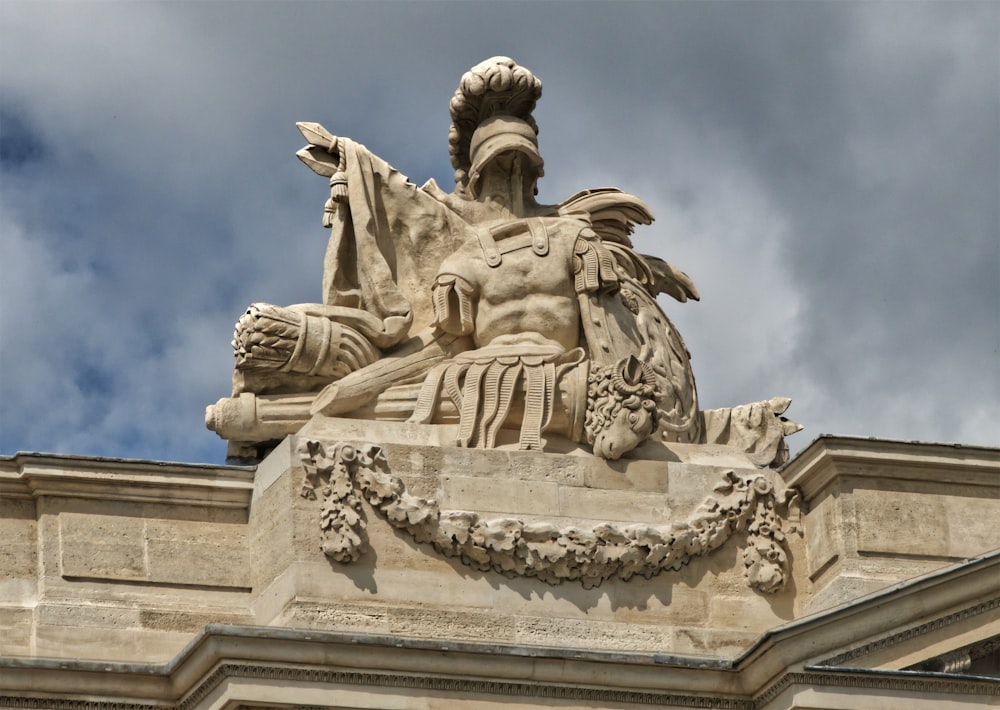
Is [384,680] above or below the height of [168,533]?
below

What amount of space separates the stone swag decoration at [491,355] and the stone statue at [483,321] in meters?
0.02

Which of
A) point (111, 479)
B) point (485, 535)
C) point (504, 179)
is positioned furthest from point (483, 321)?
→ point (111, 479)

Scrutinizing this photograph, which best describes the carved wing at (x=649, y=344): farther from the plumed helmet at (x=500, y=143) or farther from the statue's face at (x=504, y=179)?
the plumed helmet at (x=500, y=143)

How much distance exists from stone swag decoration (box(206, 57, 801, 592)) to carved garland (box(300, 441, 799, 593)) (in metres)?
0.01

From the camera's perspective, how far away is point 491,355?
2605cm

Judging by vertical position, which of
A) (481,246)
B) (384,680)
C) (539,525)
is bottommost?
(384,680)

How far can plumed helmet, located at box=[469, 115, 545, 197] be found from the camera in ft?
89.9

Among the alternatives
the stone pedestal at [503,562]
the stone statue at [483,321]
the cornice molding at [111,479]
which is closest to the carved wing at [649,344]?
the stone statue at [483,321]

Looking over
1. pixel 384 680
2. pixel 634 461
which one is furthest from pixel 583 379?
pixel 384 680

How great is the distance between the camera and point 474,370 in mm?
25953

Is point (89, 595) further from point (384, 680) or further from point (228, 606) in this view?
point (384, 680)

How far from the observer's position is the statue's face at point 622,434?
1011 inches

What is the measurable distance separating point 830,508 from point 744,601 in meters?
1.04

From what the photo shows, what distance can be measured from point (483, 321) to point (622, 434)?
162 centimetres
